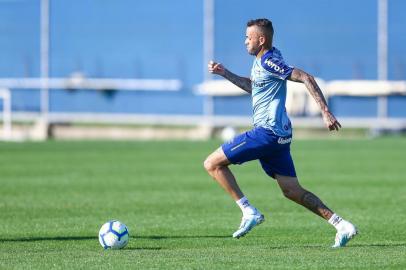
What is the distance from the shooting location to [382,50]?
4044 cm

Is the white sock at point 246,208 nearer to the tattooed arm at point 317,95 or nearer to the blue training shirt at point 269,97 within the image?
the blue training shirt at point 269,97

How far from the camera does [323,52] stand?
40.6 metres

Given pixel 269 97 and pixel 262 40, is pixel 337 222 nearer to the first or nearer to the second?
pixel 269 97

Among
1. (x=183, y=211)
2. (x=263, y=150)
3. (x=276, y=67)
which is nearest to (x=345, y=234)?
(x=263, y=150)

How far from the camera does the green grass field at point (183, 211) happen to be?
10016mm

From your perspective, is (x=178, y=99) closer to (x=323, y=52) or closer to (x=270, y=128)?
(x=323, y=52)

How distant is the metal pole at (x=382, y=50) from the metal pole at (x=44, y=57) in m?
12.2

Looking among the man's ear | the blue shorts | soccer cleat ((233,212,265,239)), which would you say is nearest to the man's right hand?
the man's ear

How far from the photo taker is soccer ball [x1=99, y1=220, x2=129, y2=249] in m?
10.7

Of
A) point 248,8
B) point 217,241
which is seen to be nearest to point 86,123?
point 248,8

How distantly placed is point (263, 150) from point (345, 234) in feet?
3.69

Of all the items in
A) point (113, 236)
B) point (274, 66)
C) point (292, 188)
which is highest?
point (274, 66)

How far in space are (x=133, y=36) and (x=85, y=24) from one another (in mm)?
2039

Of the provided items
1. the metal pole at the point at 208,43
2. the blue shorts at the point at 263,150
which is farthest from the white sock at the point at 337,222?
the metal pole at the point at 208,43
